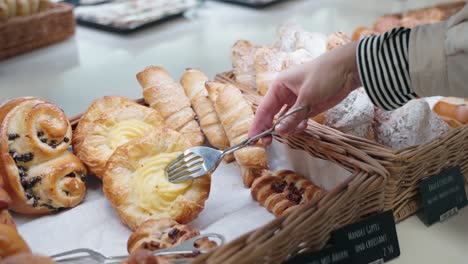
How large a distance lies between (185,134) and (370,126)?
1.42ft

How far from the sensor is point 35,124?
3.62 ft

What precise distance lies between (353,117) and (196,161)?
14.5 inches

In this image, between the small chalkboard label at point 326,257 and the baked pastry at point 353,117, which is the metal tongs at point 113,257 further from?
the baked pastry at point 353,117

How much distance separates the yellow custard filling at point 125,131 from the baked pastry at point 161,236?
0.27 meters

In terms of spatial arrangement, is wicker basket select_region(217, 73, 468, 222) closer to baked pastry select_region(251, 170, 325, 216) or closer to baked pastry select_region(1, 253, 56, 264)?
baked pastry select_region(251, 170, 325, 216)

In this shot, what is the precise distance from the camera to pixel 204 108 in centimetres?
132

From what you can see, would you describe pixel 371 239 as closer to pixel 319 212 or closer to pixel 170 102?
pixel 319 212

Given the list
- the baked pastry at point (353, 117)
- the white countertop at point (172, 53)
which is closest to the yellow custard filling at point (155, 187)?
the baked pastry at point (353, 117)

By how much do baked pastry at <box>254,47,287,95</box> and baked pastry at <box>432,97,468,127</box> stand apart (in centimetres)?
41

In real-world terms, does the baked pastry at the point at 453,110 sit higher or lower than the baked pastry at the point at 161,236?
higher

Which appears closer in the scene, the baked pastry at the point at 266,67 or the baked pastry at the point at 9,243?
the baked pastry at the point at 9,243

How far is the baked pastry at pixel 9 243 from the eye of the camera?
2.73 feet

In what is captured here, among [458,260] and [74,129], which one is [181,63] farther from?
[458,260]

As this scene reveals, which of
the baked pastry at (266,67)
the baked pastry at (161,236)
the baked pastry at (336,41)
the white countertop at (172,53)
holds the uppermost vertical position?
the baked pastry at (336,41)
